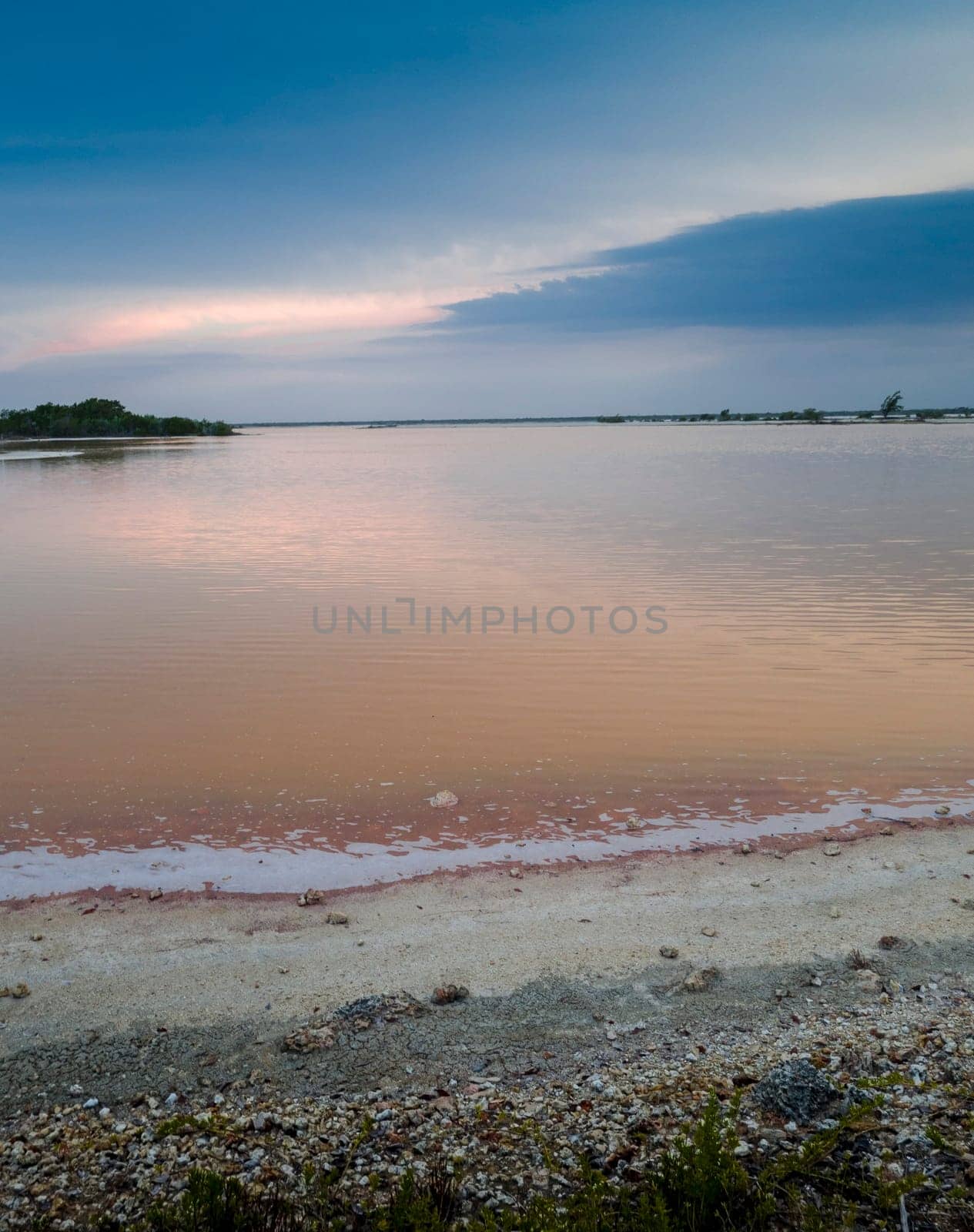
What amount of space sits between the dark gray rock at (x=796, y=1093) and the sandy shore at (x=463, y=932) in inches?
47.7

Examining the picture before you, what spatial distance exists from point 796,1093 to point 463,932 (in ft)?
7.92

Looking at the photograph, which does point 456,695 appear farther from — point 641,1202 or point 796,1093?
point 641,1202

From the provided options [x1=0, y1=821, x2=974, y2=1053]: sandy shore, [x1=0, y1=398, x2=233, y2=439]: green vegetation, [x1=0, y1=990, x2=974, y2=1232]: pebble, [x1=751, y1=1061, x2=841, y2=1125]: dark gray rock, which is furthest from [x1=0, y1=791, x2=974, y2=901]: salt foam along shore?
[x1=0, y1=398, x2=233, y2=439]: green vegetation

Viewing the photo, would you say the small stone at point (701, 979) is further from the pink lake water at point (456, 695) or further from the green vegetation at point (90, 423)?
the green vegetation at point (90, 423)

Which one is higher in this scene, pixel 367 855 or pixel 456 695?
pixel 456 695

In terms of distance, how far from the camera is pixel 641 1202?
3.44m

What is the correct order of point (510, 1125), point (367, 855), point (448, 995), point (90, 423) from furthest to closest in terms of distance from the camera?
point (90, 423)
point (367, 855)
point (448, 995)
point (510, 1125)

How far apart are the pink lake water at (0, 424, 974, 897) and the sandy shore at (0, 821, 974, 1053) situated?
0.46m

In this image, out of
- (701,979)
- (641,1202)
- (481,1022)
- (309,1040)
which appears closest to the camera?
(641,1202)

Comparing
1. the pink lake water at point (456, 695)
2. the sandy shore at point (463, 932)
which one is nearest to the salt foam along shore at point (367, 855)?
the pink lake water at point (456, 695)

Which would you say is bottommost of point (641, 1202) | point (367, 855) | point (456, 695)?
point (367, 855)

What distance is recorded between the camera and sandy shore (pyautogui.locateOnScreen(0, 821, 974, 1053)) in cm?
507

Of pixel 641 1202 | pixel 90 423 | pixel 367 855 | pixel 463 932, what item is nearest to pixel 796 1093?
pixel 641 1202

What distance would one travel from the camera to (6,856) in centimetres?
695
